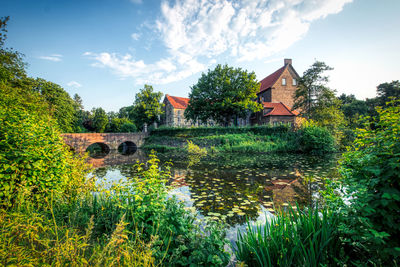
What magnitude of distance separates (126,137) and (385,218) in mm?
34647

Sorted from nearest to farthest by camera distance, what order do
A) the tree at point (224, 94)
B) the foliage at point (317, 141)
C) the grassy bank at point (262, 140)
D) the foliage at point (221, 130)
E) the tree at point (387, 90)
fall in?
the foliage at point (317, 141)
the grassy bank at point (262, 140)
the foliage at point (221, 130)
the tree at point (224, 94)
the tree at point (387, 90)

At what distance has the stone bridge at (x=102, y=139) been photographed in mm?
25203

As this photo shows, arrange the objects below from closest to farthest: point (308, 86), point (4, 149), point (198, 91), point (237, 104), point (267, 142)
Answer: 1. point (4, 149)
2. point (267, 142)
3. point (308, 86)
4. point (237, 104)
5. point (198, 91)

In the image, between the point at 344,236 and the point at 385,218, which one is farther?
the point at 344,236

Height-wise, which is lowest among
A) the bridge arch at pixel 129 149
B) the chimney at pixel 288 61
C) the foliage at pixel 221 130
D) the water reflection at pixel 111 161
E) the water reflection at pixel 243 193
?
the bridge arch at pixel 129 149

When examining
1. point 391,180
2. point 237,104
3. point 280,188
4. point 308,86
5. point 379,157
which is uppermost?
point 308,86

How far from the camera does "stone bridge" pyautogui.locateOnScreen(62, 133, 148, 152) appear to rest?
82.7 feet

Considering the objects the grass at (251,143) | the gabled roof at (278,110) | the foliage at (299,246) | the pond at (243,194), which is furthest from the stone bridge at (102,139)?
the foliage at (299,246)

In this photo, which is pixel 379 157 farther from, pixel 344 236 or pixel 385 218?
pixel 344 236

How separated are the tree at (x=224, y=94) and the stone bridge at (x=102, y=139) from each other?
41.6 feet

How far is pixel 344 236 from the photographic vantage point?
2203 mm

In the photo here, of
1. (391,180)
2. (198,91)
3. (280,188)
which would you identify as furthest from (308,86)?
(391,180)

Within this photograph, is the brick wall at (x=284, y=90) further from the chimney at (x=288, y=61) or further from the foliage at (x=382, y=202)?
the foliage at (x=382, y=202)

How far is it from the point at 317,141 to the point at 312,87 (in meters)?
9.30
